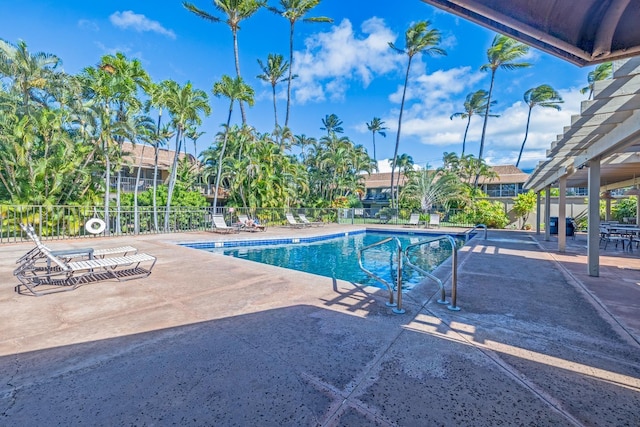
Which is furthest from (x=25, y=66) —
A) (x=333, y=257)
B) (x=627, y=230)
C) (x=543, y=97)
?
(x=543, y=97)

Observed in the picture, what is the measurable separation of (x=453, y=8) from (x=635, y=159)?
31.5 ft

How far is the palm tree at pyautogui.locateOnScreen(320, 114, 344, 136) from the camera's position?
40125mm

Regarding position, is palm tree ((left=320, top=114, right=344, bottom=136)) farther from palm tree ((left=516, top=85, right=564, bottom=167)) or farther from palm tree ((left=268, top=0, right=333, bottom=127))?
palm tree ((left=516, top=85, right=564, bottom=167))

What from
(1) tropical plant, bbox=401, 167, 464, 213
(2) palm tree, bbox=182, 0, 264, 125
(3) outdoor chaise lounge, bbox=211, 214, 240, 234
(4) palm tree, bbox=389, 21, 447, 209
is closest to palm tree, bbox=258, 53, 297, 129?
(2) palm tree, bbox=182, 0, 264, 125

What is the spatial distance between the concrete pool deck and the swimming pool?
109 inches

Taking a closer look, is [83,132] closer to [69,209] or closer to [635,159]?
[69,209]

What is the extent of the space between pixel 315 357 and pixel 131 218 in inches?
575

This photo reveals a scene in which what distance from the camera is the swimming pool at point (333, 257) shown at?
7.48 meters

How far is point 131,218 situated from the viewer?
14.0m

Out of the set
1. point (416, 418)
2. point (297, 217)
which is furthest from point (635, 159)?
point (297, 217)

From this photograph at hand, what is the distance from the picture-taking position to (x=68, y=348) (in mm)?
2674

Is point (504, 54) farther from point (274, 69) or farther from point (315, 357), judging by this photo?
point (315, 357)

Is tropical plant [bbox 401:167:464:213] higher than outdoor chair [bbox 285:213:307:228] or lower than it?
higher

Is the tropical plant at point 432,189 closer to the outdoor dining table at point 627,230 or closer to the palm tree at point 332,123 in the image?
the outdoor dining table at point 627,230
